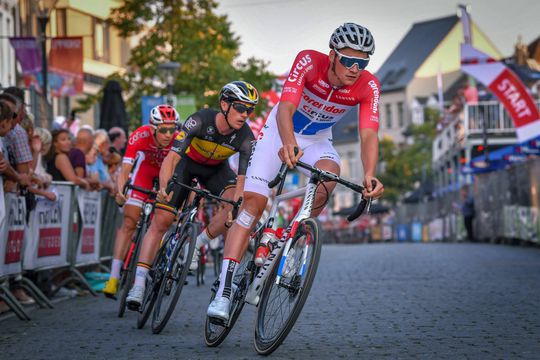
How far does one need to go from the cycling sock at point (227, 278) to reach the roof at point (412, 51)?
11916 cm

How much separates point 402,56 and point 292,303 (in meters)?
128

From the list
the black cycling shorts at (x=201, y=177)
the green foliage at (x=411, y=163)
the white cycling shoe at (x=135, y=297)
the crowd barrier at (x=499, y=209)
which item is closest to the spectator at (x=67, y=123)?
the black cycling shorts at (x=201, y=177)

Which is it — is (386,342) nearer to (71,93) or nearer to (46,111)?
(46,111)

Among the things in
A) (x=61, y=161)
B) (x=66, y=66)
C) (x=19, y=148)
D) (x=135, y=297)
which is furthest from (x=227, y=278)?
(x=66, y=66)

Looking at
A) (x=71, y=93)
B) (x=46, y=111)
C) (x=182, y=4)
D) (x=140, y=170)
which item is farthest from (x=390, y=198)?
(x=140, y=170)

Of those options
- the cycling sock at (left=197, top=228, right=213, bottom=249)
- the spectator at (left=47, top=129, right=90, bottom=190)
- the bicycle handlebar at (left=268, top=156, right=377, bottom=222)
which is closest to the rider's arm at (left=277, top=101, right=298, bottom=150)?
the bicycle handlebar at (left=268, top=156, right=377, bottom=222)

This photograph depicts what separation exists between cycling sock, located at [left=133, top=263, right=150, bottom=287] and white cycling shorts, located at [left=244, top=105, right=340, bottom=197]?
2036 millimetres

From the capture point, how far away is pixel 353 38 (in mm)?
7828

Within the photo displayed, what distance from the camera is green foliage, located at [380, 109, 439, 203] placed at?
98062 millimetres

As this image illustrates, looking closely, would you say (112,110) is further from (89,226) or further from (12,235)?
(12,235)

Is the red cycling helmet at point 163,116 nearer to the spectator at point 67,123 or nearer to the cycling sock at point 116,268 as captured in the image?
the cycling sock at point 116,268

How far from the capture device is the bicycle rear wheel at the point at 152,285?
9688 millimetres

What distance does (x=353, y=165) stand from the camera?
13425cm

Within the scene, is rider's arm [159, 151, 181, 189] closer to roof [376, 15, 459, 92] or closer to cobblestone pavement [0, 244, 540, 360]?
cobblestone pavement [0, 244, 540, 360]
